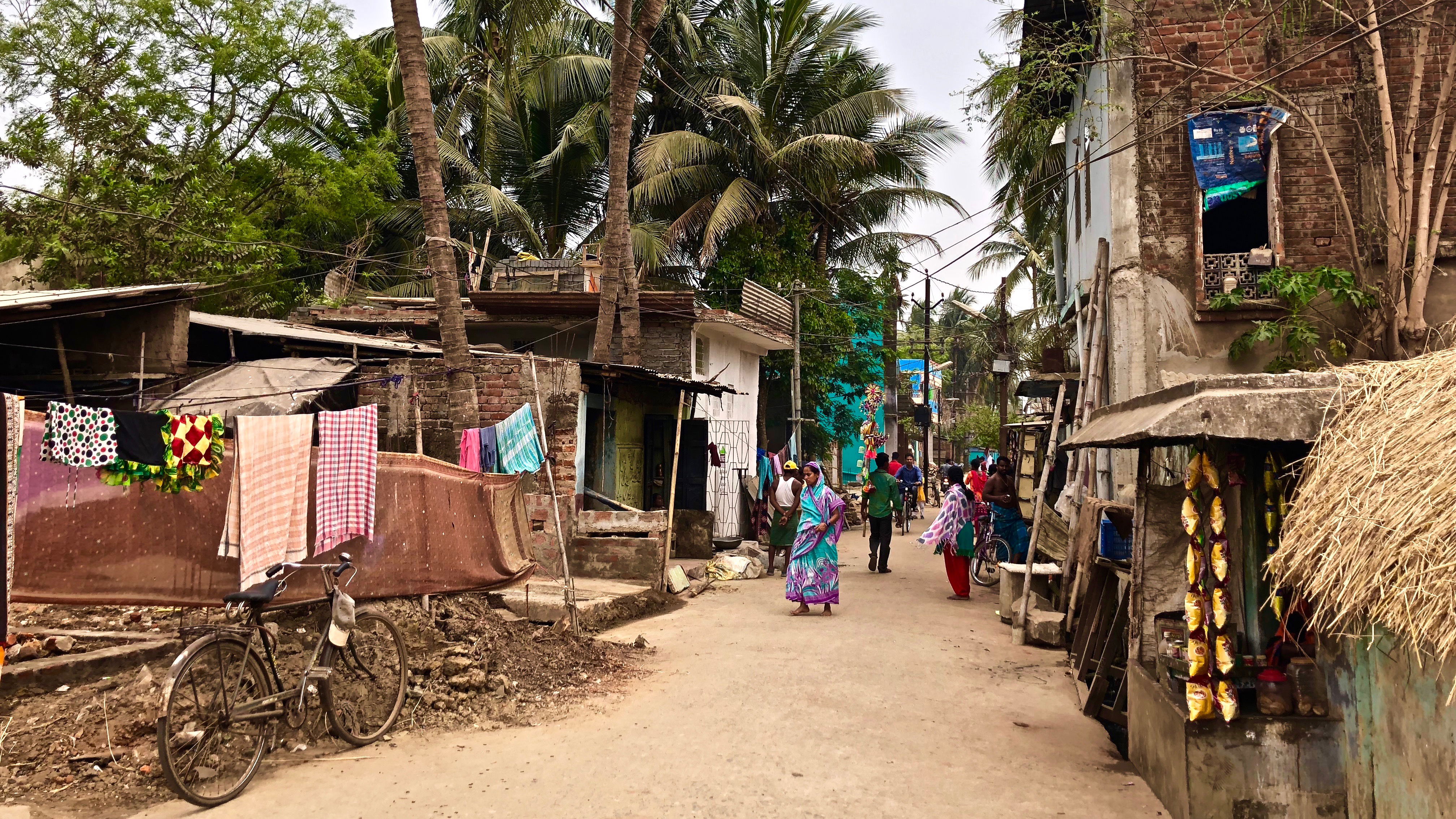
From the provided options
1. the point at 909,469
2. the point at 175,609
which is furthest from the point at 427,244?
the point at 909,469

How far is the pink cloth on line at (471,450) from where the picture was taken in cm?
1056

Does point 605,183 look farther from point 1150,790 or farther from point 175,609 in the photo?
point 1150,790

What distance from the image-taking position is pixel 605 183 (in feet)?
89.0

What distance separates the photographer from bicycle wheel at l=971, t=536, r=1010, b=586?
15.1 meters

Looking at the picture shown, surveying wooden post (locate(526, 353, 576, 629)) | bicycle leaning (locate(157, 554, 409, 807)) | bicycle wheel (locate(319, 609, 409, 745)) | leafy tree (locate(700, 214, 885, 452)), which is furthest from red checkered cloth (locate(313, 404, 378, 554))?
leafy tree (locate(700, 214, 885, 452))

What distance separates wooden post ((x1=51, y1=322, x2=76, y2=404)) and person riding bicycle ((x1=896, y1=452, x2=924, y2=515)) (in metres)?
17.4

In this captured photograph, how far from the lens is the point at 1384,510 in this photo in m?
4.09

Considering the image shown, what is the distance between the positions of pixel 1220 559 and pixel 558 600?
6.62 m

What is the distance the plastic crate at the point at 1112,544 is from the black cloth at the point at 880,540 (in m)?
5.60

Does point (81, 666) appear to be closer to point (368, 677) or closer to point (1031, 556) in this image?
point (368, 677)

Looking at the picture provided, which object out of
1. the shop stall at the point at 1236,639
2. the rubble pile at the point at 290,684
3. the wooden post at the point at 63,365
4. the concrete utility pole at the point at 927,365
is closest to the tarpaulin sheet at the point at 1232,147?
the shop stall at the point at 1236,639

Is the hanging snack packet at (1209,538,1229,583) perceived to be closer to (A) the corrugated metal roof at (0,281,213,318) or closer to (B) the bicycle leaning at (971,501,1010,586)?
(B) the bicycle leaning at (971,501,1010,586)

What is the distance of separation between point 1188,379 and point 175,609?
7550mm

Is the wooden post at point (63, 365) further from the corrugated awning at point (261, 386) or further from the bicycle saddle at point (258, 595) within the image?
the bicycle saddle at point (258, 595)
